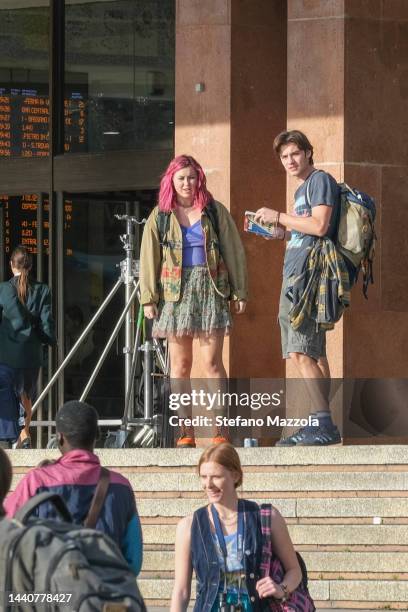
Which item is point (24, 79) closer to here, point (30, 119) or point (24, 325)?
point (30, 119)

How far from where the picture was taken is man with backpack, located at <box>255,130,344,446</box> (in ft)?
33.3

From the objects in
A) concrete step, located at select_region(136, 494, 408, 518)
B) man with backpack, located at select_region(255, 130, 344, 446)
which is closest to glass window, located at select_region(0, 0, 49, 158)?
man with backpack, located at select_region(255, 130, 344, 446)

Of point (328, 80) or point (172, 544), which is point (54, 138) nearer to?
point (328, 80)

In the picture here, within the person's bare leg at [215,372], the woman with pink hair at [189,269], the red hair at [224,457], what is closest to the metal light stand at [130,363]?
the person's bare leg at [215,372]

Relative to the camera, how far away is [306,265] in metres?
10.3

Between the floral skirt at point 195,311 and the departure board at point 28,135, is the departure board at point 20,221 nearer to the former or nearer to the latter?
the departure board at point 28,135

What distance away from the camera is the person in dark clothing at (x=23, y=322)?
1288 centimetres

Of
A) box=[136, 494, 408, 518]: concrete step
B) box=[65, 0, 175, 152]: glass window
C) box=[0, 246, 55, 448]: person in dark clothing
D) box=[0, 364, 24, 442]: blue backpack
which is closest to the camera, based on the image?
box=[136, 494, 408, 518]: concrete step

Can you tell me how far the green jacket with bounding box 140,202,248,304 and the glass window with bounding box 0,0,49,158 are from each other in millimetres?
5768

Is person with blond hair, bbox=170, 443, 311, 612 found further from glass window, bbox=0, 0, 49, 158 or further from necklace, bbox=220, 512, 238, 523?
glass window, bbox=0, 0, 49, 158

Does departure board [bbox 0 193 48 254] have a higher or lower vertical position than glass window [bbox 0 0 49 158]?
lower

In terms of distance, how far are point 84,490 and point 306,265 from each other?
15.8ft

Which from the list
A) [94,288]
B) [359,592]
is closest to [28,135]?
[94,288]

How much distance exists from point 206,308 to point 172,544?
6.30 feet
